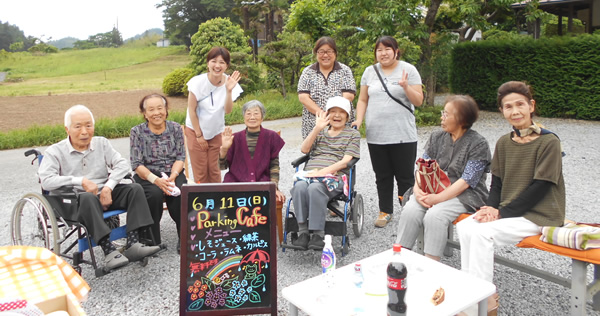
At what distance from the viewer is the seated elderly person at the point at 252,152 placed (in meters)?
4.20

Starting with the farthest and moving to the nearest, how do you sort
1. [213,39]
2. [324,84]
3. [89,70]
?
[89,70]
[213,39]
[324,84]

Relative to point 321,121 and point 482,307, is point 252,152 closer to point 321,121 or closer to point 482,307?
point 321,121

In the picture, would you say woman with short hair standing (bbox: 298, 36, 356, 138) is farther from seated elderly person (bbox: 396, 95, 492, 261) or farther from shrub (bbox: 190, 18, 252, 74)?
shrub (bbox: 190, 18, 252, 74)

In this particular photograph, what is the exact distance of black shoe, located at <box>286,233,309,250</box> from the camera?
Result: 147 inches

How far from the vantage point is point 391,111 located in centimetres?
430

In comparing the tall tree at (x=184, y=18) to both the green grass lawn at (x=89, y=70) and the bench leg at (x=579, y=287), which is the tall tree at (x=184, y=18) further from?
the bench leg at (x=579, y=287)

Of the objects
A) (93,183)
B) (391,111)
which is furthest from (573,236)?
(93,183)

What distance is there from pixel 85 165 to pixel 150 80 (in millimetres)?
14338

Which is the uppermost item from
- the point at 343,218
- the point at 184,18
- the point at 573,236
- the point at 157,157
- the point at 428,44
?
the point at 184,18

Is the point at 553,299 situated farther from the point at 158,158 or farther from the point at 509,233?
the point at 158,158

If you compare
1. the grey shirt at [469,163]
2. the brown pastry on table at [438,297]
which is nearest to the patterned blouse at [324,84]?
the grey shirt at [469,163]

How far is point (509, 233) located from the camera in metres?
2.91

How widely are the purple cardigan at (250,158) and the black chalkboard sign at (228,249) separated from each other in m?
1.27

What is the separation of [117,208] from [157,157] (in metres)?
0.60
